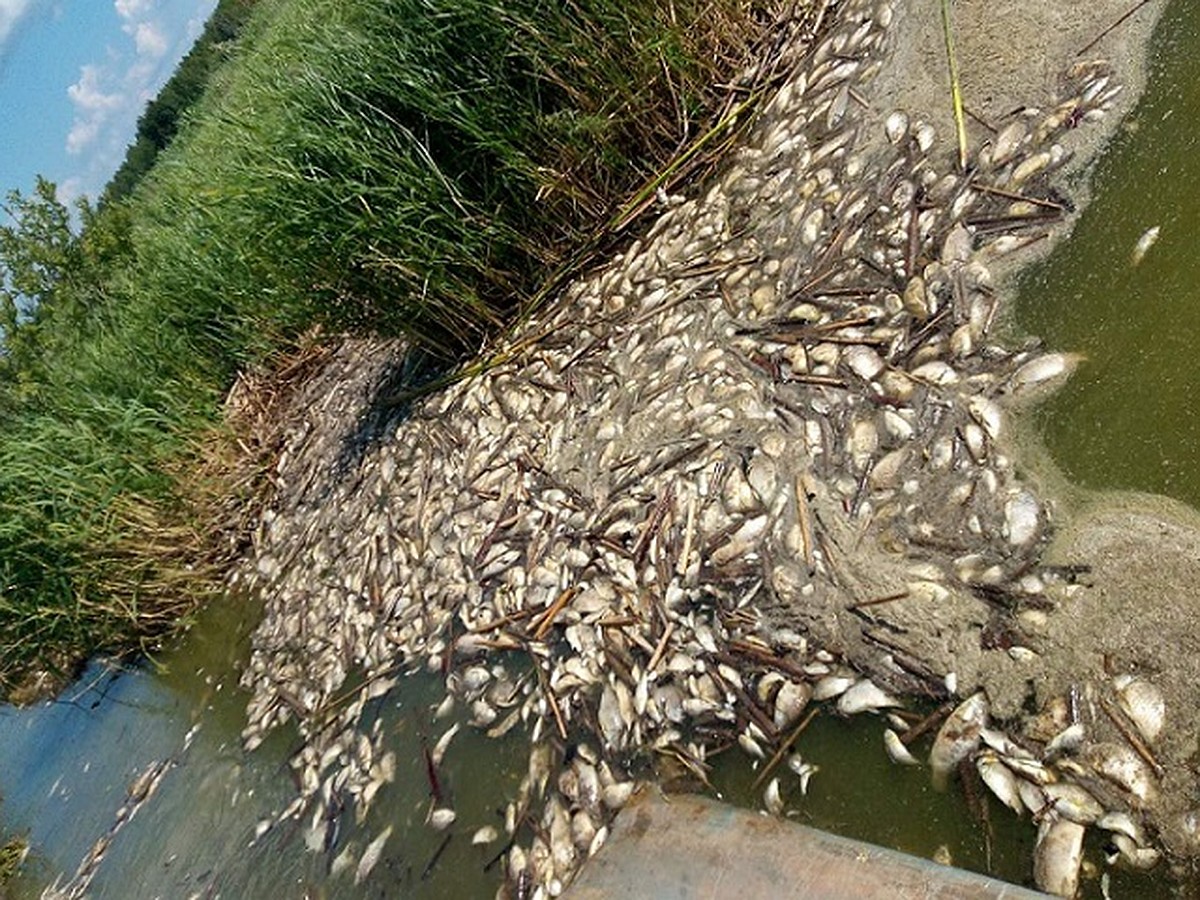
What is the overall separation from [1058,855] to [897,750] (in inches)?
19.9

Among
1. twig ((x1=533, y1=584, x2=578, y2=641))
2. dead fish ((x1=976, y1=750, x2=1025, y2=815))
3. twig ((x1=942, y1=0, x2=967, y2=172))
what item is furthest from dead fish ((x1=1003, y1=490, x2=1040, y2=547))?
twig ((x1=533, y1=584, x2=578, y2=641))

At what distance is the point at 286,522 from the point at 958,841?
531cm

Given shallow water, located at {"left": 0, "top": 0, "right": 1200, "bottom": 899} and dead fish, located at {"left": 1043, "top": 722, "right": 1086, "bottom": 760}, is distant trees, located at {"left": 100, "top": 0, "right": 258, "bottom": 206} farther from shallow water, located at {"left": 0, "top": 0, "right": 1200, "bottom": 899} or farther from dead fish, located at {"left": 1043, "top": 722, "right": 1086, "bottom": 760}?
dead fish, located at {"left": 1043, "top": 722, "right": 1086, "bottom": 760}

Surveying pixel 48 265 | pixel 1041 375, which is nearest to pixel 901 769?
pixel 1041 375

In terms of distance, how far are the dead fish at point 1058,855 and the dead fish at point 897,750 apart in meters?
0.39

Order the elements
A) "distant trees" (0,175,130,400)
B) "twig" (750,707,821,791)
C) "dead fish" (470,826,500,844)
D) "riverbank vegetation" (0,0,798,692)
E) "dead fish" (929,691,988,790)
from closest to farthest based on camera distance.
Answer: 1. "dead fish" (929,691,988,790)
2. "twig" (750,707,821,791)
3. "dead fish" (470,826,500,844)
4. "riverbank vegetation" (0,0,798,692)
5. "distant trees" (0,175,130,400)

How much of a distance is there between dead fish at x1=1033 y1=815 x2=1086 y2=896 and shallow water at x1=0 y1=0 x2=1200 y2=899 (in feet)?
0.11

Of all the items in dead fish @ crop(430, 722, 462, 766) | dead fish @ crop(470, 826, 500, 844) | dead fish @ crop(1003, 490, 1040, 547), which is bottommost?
dead fish @ crop(470, 826, 500, 844)

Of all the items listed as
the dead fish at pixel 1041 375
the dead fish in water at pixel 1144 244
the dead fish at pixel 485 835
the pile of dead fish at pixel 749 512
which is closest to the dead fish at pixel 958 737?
the pile of dead fish at pixel 749 512

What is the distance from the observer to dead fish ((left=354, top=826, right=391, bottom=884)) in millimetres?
4023

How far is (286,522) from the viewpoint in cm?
706

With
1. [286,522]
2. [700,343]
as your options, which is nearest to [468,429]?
[700,343]

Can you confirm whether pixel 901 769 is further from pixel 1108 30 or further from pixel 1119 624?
pixel 1108 30

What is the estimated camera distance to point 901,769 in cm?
A: 277
